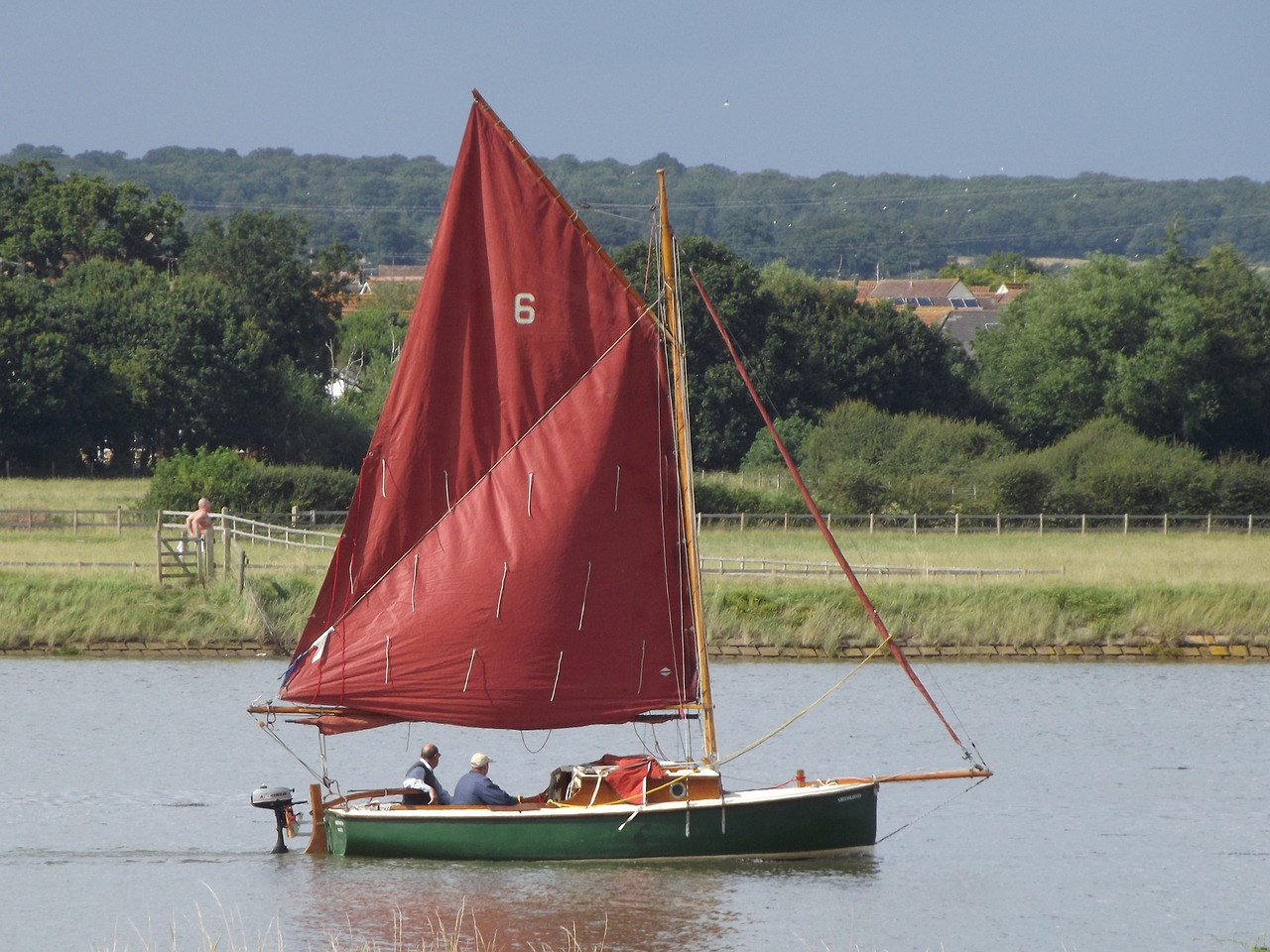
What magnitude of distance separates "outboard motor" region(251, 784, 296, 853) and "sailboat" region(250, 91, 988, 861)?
1.01 metres

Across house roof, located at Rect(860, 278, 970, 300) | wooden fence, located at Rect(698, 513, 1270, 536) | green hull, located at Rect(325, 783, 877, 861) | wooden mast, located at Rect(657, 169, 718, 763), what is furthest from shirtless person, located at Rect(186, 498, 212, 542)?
house roof, located at Rect(860, 278, 970, 300)

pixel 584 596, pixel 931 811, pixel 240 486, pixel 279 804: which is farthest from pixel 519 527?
pixel 240 486

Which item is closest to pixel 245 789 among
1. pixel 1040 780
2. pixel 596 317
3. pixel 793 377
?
pixel 596 317

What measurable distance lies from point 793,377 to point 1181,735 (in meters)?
47.7

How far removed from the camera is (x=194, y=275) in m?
78.0

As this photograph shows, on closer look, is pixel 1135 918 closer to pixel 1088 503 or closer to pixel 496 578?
pixel 496 578

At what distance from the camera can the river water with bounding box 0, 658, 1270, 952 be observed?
1770 centimetres

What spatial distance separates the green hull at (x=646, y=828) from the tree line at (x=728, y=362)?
135ft

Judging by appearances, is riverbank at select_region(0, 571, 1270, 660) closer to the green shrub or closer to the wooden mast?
the green shrub

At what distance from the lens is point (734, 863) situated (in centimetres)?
1991

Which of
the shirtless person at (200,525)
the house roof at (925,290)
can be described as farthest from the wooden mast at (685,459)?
the house roof at (925,290)

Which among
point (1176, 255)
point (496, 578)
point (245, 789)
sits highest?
point (1176, 255)

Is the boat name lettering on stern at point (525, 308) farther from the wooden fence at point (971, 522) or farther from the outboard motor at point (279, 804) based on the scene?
the wooden fence at point (971, 522)

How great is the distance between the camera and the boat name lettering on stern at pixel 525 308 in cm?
1977
